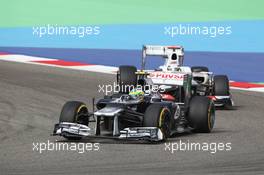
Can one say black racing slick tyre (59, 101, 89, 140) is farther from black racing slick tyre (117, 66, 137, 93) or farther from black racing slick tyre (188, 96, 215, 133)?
black racing slick tyre (117, 66, 137, 93)

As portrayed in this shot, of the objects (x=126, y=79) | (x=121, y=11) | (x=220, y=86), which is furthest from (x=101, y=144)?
(x=121, y=11)

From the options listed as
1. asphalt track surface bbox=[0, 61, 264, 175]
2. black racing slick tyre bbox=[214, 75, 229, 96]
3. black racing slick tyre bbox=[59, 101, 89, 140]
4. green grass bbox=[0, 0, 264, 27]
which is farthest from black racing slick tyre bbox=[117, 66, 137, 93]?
green grass bbox=[0, 0, 264, 27]

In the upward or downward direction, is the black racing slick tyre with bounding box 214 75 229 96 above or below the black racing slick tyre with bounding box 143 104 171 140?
above

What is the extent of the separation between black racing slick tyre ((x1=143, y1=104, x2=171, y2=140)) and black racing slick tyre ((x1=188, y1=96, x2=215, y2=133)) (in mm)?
1081

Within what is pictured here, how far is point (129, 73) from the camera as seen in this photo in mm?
17172

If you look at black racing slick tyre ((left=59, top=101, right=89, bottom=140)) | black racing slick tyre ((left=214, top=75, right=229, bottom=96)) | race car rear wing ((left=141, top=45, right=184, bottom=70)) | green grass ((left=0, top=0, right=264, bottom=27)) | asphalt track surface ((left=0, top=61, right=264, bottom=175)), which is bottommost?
asphalt track surface ((left=0, top=61, right=264, bottom=175))

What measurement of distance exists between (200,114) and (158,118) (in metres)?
1.50

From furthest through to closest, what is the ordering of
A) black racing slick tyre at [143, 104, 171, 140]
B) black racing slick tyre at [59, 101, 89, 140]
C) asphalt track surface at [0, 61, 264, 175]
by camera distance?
1. black racing slick tyre at [59, 101, 89, 140]
2. black racing slick tyre at [143, 104, 171, 140]
3. asphalt track surface at [0, 61, 264, 175]

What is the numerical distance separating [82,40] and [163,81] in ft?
43.2

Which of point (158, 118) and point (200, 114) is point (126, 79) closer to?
point (200, 114)

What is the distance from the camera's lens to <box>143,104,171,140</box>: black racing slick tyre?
39.9 ft

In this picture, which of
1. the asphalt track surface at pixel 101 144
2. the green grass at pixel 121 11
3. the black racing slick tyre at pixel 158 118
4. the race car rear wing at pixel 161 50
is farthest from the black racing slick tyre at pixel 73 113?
the green grass at pixel 121 11

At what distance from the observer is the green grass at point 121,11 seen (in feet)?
83.7

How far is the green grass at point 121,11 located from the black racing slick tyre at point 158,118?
13225 mm
